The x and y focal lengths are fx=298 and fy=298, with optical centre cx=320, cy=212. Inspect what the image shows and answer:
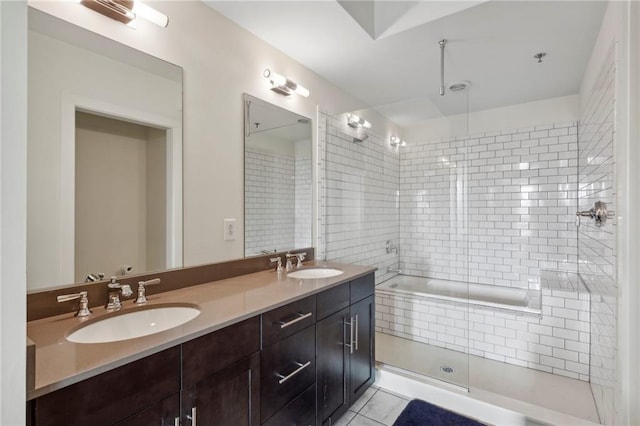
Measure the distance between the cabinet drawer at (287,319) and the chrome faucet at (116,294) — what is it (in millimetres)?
605

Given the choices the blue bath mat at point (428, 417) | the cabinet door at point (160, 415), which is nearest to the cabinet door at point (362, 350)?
the blue bath mat at point (428, 417)

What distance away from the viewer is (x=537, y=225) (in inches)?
128

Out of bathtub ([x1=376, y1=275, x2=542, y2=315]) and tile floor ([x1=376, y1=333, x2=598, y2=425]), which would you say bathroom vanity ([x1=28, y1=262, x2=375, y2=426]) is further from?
bathtub ([x1=376, y1=275, x2=542, y2=315])

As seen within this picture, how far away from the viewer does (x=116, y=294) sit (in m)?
1.29

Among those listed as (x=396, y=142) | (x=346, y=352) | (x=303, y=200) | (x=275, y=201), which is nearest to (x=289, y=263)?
(x=275, y=201)

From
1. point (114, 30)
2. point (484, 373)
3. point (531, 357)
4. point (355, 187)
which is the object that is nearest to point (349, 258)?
point (355, 187)

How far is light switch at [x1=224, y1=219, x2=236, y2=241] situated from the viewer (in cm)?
189

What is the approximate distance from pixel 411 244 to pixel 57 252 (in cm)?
300

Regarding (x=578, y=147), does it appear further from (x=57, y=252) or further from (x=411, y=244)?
(x=57, y=252)

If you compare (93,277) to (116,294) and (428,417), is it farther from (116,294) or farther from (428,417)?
(428,417)

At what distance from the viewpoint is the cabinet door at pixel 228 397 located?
1.04m

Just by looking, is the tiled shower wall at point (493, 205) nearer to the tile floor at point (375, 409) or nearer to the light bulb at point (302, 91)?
the tile floor at point (375, 409)

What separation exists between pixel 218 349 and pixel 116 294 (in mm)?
550

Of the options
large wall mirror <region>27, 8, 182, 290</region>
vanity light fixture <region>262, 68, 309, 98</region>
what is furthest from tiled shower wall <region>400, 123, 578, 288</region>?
large wall mirror <region>27, 8, 182, 290</region>
